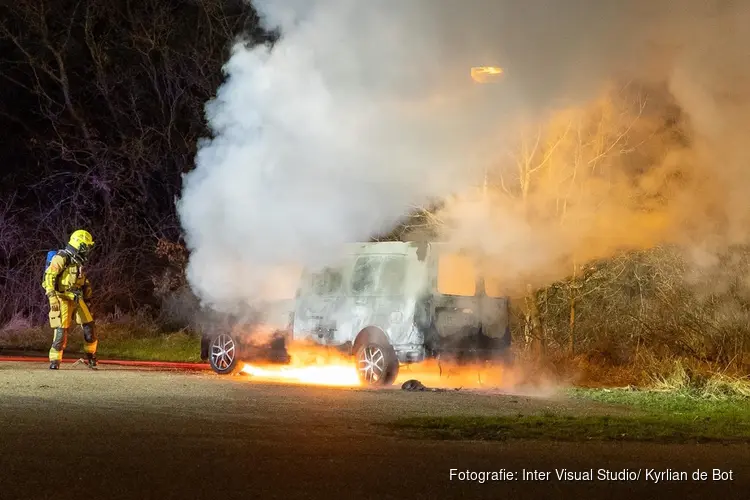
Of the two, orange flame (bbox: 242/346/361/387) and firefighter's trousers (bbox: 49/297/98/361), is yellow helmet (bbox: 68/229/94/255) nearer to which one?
firefighter's trousers (bbox: 49/297/98/361)

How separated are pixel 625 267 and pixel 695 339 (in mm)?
1873

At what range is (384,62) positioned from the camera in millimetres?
14266

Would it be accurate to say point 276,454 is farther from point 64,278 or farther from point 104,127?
point 104,127

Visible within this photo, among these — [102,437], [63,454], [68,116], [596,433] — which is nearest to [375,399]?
[596,433]

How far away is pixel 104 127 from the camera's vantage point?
31.2 meters

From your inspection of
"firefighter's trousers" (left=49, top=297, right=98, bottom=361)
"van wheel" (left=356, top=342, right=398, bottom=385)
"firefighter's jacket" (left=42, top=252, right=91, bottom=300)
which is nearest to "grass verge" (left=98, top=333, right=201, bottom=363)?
"firefighter's trousers" (left=49, top=297, right=98, bottom=361)

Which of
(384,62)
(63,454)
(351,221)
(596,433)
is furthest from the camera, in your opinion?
(351,221)

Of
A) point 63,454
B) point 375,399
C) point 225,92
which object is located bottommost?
point 63,454

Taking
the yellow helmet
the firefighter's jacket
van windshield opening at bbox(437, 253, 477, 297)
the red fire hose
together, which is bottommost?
the red fire hose

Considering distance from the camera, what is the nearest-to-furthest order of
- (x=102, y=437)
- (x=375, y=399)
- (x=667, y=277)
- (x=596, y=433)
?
1. (x=102, y=437)
2. (x=596, y=433)
3. (x=375, y=399)
4. (x=667, y=277)

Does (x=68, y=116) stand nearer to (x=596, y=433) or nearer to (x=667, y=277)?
(x=667, y=277)

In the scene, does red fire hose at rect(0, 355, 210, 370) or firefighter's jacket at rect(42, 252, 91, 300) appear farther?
red fire hose at rect(0, 355, 210, 370)

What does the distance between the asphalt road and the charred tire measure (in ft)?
12.3

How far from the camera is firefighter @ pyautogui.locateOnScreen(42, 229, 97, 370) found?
51.3 feet
